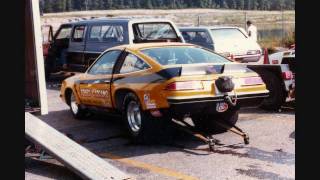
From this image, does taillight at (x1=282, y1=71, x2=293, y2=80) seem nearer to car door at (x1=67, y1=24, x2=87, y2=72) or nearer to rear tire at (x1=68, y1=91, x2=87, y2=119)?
rear tire at (x1=68, y1=91, x2=87, y2=119)

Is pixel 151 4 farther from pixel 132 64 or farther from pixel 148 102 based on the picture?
pixel 148 102

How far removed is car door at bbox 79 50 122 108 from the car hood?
653cm

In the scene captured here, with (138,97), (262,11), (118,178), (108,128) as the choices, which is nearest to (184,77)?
(138,97)

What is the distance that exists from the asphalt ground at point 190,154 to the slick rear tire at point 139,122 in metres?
0.15

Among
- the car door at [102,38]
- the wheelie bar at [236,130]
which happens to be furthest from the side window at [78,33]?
the wheelie bar at [236,130]

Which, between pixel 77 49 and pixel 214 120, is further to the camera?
pixel 77 49

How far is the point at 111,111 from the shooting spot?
821 cm

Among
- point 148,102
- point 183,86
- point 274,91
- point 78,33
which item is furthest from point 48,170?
point 78,33

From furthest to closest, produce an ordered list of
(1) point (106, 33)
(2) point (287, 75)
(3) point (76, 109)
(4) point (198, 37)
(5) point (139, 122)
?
(4) point (198, 37), (1) point (106, 33), (3) point (76, 109), (2) point (287, 75), (5) point (139, 122)

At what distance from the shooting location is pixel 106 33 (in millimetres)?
13375

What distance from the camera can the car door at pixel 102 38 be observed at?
41.7 ft

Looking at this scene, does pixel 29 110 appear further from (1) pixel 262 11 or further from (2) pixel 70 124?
(1) pixel 262 11

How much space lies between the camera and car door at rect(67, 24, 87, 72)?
47.6ft

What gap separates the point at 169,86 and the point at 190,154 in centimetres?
98
